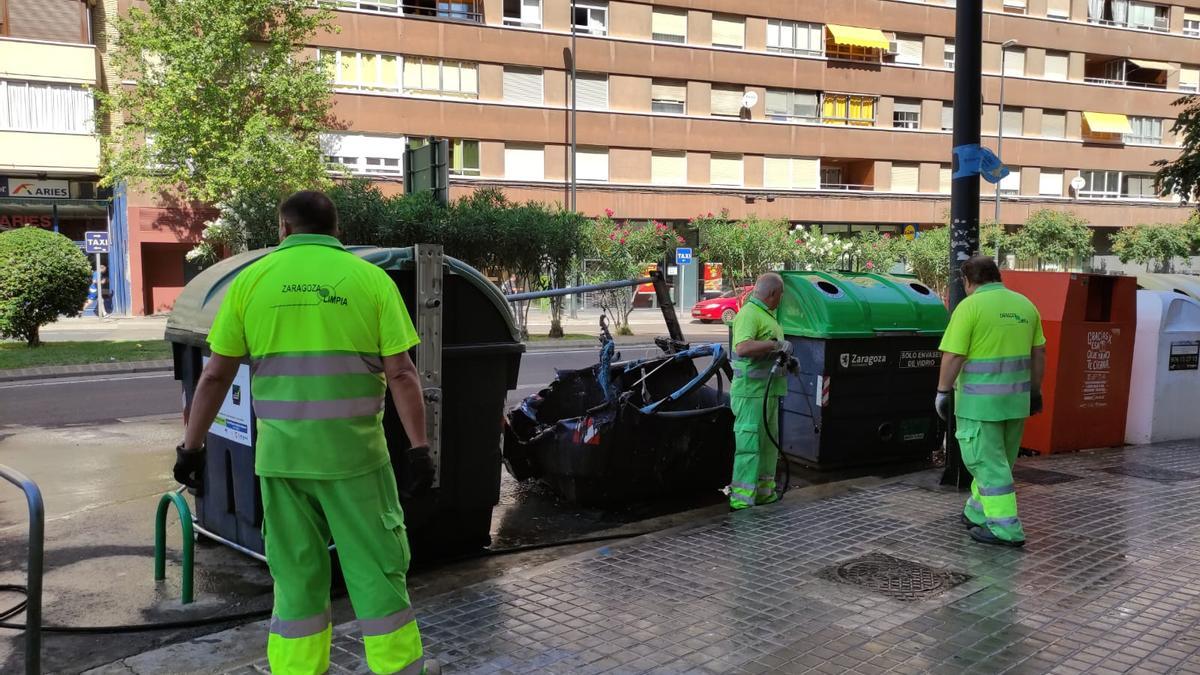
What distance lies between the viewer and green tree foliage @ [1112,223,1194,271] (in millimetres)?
42344

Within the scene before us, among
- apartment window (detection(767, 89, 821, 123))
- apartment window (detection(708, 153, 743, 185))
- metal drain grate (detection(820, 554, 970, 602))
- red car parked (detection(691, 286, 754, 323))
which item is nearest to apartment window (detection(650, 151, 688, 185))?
apartment window (detection(708, 153, 743, 185))

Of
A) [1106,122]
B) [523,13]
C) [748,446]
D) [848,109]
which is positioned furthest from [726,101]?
[748,446]

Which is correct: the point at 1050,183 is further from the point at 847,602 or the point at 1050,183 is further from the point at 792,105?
the point at 847,602

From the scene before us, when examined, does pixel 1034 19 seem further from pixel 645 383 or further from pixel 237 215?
pixel 645 383

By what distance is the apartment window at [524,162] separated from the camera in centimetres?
3434

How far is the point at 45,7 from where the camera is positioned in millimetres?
28641

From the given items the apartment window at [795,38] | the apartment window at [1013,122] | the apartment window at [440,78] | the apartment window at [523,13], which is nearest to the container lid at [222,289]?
the apartment window at [440,78]

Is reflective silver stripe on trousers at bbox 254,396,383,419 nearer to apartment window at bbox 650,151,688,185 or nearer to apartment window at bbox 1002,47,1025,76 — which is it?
apartment window at bbox 650,151,688,185

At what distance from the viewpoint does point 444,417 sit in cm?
504

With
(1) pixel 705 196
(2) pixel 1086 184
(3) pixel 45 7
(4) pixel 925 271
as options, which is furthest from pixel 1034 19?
(3) pixel 45 7

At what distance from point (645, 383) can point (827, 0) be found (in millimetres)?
36070

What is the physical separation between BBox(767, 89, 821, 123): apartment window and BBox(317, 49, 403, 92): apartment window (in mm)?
15259

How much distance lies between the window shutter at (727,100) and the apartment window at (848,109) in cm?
407

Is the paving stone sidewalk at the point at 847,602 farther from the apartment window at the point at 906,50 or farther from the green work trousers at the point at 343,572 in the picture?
the apartment window at the point at 906,50
